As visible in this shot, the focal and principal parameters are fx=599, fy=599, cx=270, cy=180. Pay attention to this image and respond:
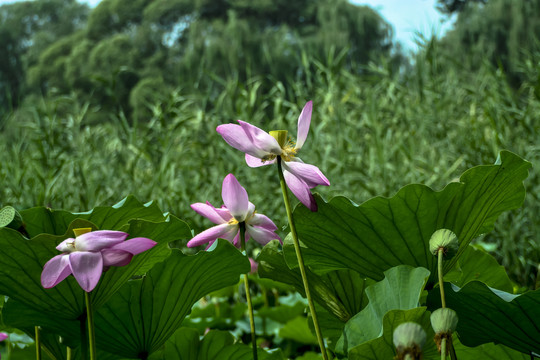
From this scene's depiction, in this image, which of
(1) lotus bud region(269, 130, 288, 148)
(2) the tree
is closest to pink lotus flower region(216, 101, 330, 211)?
(1) lotus bud region(269, 130, 288, 148)

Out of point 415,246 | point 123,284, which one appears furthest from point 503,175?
point 123,284

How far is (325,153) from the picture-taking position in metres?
2.96

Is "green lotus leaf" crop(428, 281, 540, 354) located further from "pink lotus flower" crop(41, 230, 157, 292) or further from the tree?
the tree

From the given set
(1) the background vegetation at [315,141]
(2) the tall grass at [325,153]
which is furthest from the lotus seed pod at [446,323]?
(2) the tall grass at [325,153]

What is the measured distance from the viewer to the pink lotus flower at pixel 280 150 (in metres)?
0.56

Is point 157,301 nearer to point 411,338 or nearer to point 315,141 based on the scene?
point 411,338

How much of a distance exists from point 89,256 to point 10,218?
0.12m

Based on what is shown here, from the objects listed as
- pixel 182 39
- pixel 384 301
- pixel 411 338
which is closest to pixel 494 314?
pixel 384 301

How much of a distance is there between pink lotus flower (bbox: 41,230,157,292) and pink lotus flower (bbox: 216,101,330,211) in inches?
5.2

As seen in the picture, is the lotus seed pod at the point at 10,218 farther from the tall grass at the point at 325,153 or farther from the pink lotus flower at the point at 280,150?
the tall grass at the point at 325,153

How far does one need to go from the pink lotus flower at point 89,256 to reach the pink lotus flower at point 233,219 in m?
0.15

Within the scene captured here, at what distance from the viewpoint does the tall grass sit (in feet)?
8.73

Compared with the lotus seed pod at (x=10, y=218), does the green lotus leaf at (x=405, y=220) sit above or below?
below

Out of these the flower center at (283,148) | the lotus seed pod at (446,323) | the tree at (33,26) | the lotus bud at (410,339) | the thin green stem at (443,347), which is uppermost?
the flower center at (283,148)
